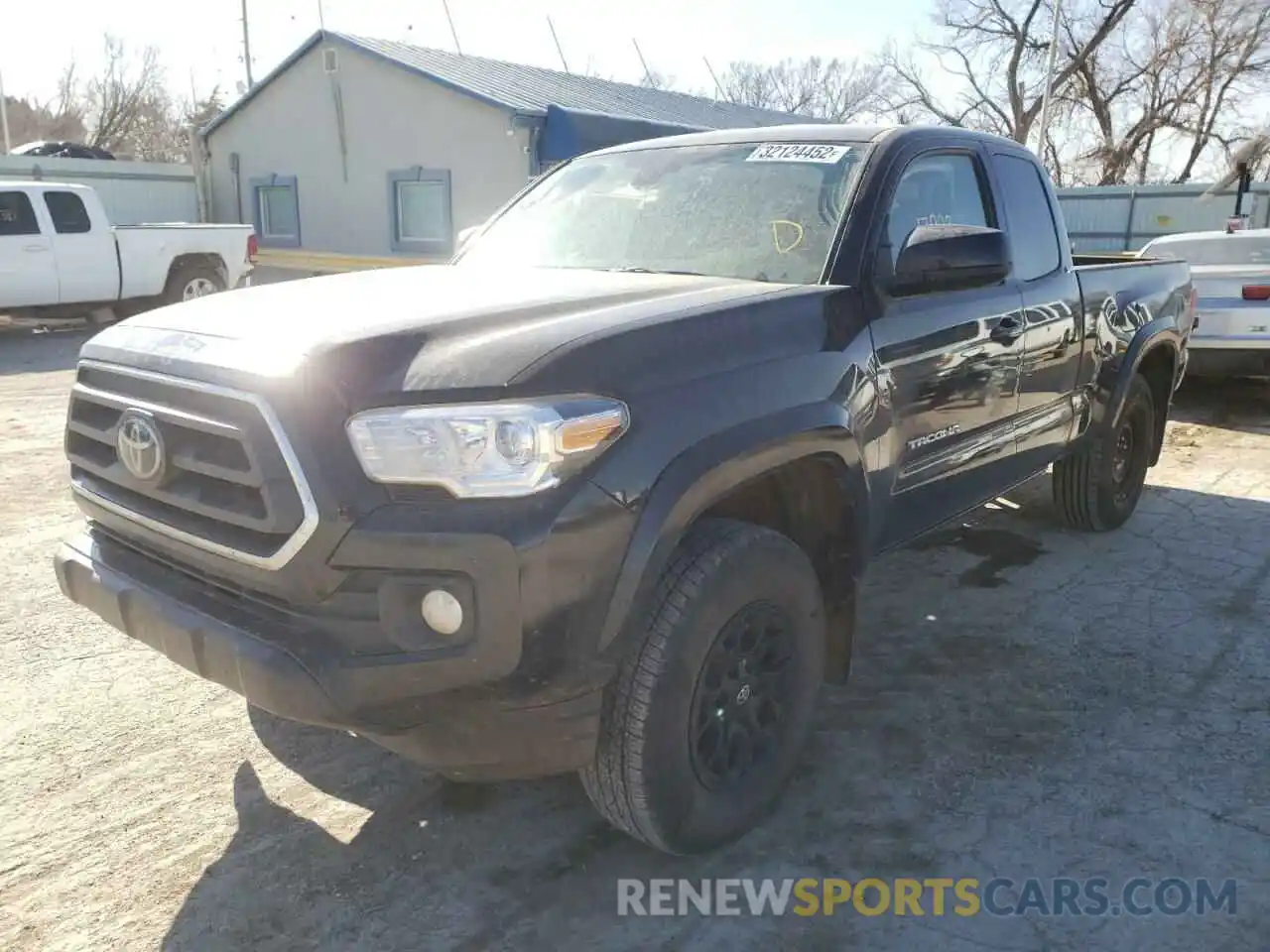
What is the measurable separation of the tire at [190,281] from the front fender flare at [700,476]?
521 inches

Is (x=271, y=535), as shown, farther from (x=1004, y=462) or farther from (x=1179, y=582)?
(x=1179, y=582)

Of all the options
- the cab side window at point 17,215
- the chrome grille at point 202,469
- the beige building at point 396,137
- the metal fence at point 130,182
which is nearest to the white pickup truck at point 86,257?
the cab side window at point 17,215

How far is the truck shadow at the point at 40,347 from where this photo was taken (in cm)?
1152

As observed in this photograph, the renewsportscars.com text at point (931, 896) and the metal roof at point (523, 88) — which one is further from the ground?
the metal roof at point (523, 88)

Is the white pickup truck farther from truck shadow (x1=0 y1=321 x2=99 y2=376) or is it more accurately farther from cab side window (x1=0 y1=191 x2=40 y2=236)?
truck shadow (x1=0 y1=321 x2=99 y2=376)

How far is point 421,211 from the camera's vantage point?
18562 millimetres

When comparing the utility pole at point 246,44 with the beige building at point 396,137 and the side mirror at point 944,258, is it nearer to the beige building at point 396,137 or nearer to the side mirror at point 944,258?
the beige building at point 396,137

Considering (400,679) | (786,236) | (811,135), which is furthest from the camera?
(811,135)

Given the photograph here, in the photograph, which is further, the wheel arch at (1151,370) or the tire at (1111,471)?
the tire at (1111,471)

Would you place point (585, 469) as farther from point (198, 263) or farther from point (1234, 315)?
point (198, 263)

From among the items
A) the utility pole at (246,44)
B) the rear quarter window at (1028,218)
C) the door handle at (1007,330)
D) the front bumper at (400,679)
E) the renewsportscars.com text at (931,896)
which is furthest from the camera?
the utility pole at (246,44)

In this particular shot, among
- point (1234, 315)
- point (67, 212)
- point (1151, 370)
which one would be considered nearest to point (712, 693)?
point (1151, 370)

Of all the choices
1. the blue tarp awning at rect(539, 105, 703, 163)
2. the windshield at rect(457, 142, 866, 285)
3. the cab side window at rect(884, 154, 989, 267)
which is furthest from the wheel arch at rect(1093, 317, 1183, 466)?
the blue tarp awning at rect(539, 105, 703, 163)

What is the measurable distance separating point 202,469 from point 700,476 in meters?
1.16
